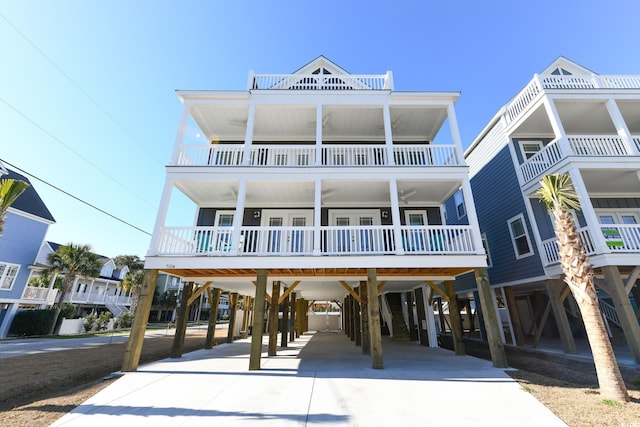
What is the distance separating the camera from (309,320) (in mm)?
27453

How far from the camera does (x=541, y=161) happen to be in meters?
11.6

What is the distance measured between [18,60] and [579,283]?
17.0m

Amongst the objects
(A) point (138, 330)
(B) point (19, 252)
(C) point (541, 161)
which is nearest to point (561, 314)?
(C) point (541, 161)

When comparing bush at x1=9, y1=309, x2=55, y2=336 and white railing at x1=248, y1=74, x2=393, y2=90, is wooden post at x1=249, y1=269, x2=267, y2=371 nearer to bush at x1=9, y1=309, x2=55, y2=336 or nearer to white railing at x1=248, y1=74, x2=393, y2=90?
white railing at x1=248, y1=74, x2=393, y2=90

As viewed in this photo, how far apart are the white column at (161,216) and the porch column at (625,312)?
14.3m

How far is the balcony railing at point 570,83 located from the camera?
11273 mm

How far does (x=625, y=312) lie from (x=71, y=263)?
35600 millimetres

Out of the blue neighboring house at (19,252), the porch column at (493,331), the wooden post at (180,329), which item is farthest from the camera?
the blue neighboring house at (19,252)

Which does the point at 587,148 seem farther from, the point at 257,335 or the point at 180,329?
the point at 180,329

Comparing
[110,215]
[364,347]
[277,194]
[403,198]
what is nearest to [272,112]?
[277,194]

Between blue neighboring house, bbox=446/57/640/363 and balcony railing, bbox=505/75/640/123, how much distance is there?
4cm

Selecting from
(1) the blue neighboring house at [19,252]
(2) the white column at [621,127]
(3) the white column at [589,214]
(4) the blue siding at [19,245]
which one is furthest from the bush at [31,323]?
(2) the white column at [621,127]

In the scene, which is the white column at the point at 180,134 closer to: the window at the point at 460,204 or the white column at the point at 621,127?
the window at the point at 460,204

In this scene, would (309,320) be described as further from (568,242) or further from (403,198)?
(568,242)
